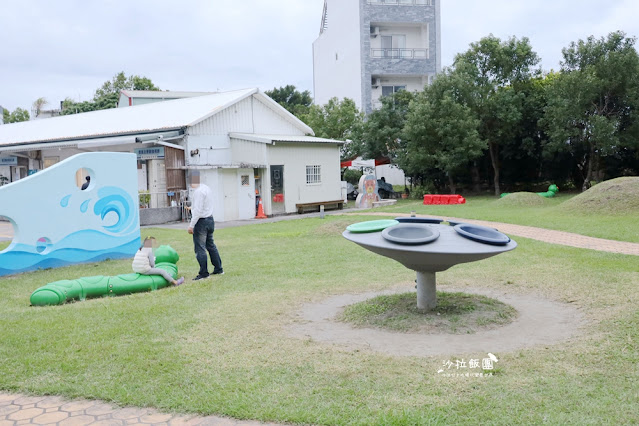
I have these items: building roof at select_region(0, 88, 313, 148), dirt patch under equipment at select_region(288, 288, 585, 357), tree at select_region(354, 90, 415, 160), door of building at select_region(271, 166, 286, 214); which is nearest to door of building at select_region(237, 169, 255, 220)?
door of building at select_region(271, 166, 286, 214)

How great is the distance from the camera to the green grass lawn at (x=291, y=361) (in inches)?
166

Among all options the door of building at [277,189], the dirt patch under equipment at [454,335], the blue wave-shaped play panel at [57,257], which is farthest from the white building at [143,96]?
the dirt patch under equipment at [454,335]

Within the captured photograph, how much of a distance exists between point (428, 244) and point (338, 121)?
29066mm

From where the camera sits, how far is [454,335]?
20.0 feet

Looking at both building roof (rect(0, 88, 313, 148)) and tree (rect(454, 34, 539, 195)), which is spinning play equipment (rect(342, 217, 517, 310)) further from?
tree (rect(454, 34, 539, 195))

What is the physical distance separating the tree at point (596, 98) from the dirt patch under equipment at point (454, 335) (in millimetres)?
20668

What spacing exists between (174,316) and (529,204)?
18.4m

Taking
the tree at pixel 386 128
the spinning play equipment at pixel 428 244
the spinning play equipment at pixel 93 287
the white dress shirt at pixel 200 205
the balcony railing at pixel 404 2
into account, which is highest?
the balcony railing at pixel 404 2

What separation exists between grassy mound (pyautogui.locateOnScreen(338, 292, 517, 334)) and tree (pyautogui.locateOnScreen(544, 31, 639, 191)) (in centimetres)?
2073

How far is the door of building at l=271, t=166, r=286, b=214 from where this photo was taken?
83.4ft

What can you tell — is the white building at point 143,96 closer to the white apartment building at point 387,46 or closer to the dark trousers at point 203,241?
the white apartment building at point 387,46

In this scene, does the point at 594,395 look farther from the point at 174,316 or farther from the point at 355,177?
the point at 355,177

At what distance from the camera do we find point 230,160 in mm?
24750

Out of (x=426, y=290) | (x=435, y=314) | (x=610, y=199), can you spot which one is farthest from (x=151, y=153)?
(x=435, y=314)
